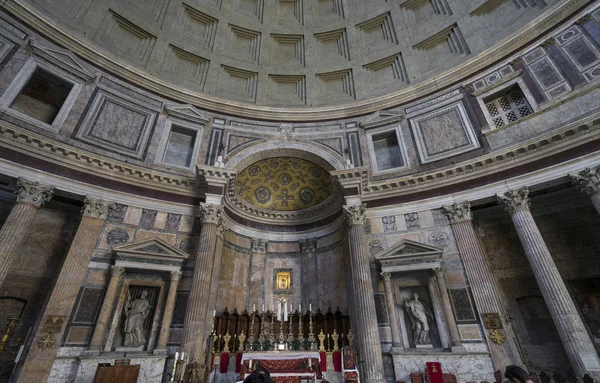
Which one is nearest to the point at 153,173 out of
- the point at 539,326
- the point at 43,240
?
the point at 43,240

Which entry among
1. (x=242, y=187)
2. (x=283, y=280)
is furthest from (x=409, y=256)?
(x=242, y=187)

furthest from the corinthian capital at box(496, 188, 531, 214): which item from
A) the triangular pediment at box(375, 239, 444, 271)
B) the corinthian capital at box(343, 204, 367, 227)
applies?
the corinthian capital at box(343, 204, 367, 227)

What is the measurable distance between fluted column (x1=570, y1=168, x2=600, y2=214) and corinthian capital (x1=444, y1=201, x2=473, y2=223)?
11.4ft

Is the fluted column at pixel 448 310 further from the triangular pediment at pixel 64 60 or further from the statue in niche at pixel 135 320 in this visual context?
the triangular pediment at pixel 64 60

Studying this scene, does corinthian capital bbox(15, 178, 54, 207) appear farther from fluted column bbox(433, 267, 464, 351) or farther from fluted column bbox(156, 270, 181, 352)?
fluted column bbox(433, 267, 464, 351)

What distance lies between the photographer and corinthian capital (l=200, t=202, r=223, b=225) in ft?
40.1

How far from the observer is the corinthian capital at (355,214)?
40.8 ft

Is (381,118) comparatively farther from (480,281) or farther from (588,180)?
(480,281)

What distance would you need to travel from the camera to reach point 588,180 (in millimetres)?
10070

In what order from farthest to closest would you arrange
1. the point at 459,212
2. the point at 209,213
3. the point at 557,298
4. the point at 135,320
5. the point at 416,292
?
the point at 209,213 < the point at 459,212 < the point at 416,292 < the point at 135,320 < the point at 557,298

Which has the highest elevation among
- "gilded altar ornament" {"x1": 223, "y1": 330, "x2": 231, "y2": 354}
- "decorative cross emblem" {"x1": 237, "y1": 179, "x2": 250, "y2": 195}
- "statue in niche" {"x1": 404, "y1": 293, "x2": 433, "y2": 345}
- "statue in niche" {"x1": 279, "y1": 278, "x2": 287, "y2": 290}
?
"decorative cross emblem" {"x1": 237, "y1": 179, "x2": 250, "y2": 195}

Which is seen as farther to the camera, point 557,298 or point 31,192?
point 31,192

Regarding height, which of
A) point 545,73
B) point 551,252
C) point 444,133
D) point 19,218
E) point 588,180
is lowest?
point 551,252

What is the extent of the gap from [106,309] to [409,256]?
1137 centimetres
